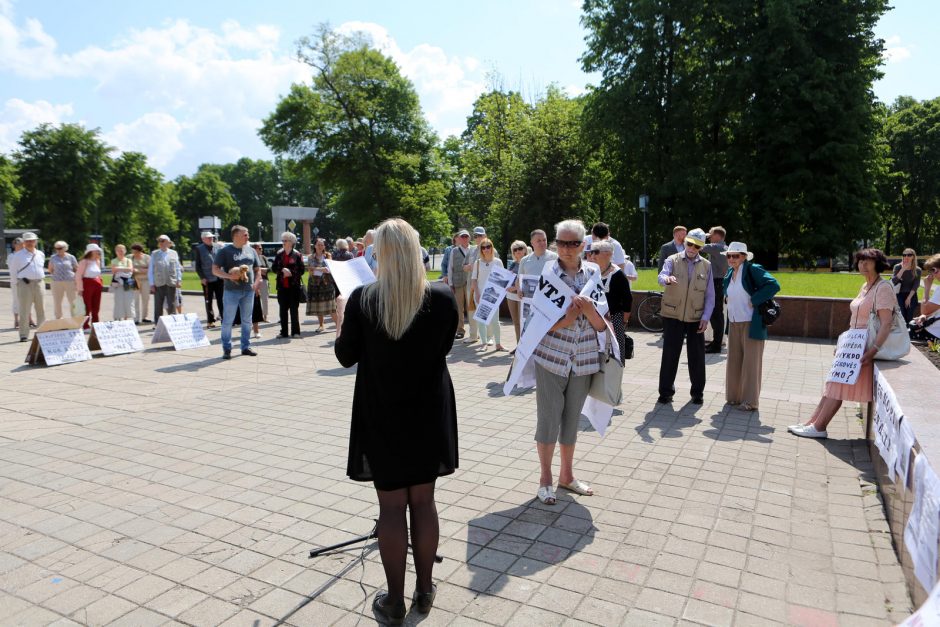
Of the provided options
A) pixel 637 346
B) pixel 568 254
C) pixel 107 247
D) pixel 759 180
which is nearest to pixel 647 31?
pixel 759 180

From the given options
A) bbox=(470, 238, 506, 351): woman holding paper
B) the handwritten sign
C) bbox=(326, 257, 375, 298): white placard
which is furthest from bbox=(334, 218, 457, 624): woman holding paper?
bbox=(470, 238, 506, 351): woman holding paper

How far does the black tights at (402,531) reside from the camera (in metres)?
2.99

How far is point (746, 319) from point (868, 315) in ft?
4.29

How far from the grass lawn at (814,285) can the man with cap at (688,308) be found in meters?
7.39

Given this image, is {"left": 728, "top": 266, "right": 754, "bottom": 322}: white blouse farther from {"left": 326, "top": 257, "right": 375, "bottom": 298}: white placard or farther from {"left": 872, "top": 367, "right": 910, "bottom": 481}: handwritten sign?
{"left": 326, "top": 257, "right": 375, "bottom": 298}: white placard

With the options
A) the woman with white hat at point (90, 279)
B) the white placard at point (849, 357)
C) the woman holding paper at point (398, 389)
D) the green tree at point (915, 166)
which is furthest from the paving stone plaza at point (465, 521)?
the green tree at point (915, 166)

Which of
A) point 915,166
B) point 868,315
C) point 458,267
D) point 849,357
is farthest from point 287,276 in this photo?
point 915,166

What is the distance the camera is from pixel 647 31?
30828 millimetres

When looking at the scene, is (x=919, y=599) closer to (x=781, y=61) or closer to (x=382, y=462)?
(x=382, y=462)

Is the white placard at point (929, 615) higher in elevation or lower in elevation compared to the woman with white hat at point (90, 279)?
lower

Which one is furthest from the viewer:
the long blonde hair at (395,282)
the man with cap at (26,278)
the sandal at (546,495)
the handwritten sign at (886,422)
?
the man with cap at (26,278)

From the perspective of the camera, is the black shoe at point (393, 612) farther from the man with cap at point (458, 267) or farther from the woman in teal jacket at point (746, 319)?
the man with cap at point (458, 267)

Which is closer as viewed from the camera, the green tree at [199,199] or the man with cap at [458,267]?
the man with cap at [458,267]

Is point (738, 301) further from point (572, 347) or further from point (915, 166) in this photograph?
point (915, 166)
